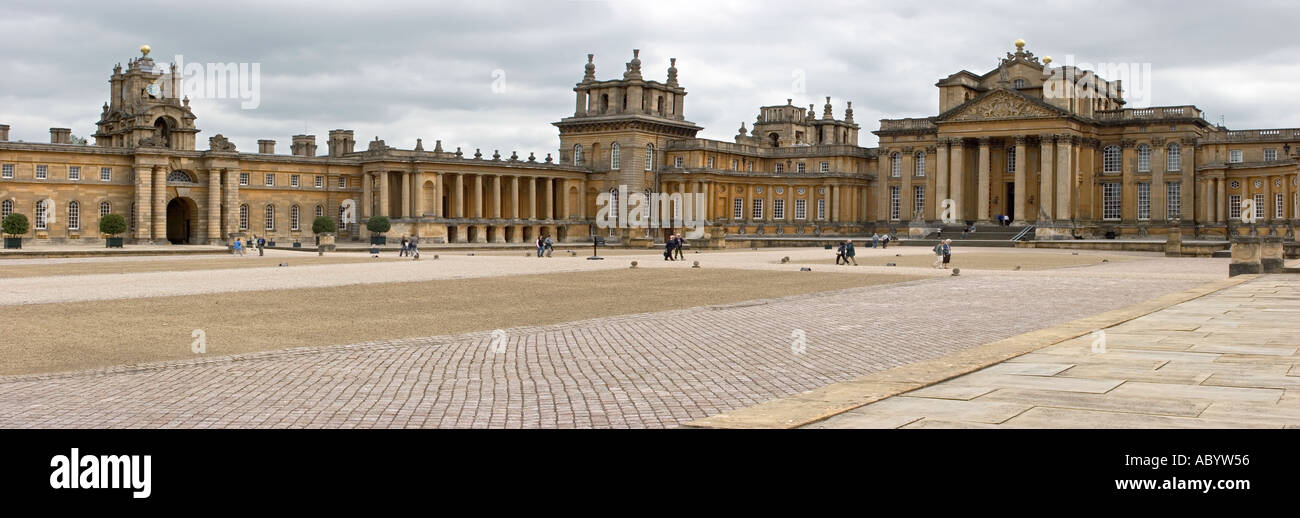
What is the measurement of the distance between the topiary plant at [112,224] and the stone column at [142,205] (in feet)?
16.9

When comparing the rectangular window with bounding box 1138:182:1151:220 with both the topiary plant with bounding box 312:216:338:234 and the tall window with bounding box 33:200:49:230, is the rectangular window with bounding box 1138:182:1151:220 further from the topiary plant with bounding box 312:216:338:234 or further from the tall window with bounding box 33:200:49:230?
the tall window with bounding box 33:200:49:230

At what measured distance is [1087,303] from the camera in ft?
72.7

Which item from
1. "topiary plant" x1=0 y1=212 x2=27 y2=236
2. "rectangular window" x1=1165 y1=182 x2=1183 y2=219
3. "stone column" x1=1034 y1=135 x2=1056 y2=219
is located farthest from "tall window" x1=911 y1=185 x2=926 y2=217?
"topiary plant" x1=0 y1=212 x2=27 y2=236

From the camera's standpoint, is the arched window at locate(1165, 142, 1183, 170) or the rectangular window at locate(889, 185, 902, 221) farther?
the rectangular window at locate(889, 185, 902, 221)

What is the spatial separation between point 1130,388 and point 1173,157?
8324 centimetres

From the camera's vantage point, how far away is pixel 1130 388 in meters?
9.50

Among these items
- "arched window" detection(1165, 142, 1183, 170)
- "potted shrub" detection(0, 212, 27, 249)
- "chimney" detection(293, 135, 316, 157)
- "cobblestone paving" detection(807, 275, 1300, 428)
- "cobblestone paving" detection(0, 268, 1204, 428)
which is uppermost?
"chimney" detection(293, 135, 316, 157)

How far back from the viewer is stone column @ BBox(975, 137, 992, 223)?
87.2 m

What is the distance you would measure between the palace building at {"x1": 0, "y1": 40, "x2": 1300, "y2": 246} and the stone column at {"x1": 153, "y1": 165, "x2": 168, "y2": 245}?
14 cm

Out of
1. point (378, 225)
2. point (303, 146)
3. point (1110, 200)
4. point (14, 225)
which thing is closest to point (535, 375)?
point (14, 225)

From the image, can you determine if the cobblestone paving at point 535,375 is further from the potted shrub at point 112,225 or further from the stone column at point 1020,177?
the stone column at point 1020,177

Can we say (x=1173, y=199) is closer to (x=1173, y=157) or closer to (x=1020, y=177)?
(x=1173, y=157)
